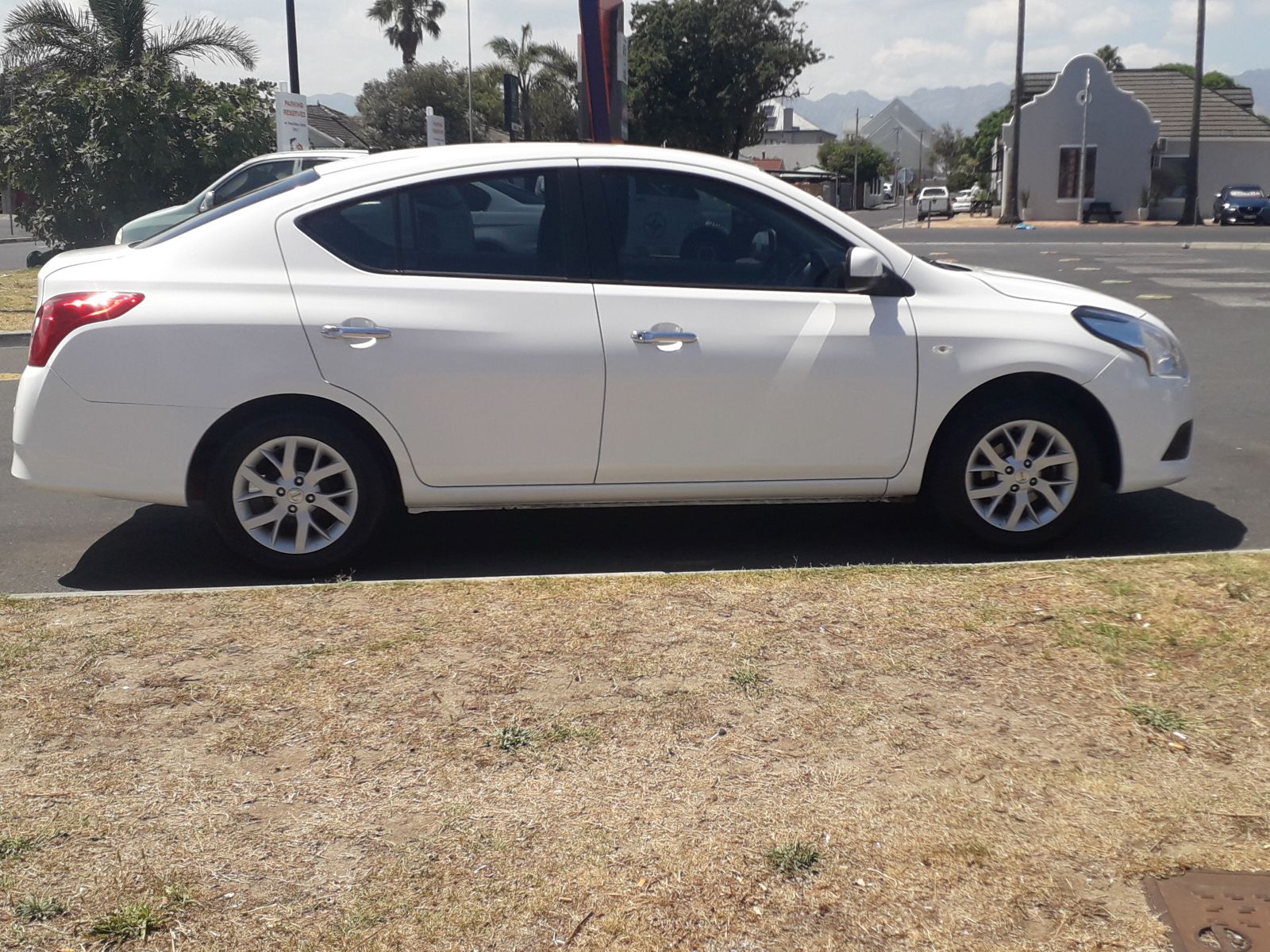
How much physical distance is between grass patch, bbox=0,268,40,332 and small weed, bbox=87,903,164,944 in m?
10.2

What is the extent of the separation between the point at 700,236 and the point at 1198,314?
11436mm

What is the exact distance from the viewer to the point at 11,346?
537 inches

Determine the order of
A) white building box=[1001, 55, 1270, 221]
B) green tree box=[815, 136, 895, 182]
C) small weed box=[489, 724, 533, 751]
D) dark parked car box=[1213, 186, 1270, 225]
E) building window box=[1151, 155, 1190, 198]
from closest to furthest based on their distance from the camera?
small weed box=[489, 724, 533, 751]
dark parked car box=[1213, 186, 1270, 225]
white building box=[1001, 55, 1270, 221]
building window box=[1151, 155, 1190, 198]
green tree box=[815, 136, 895, 182]

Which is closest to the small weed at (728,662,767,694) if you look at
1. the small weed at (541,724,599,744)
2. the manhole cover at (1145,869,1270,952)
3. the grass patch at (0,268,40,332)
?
the small weed at (541,724,599,744)

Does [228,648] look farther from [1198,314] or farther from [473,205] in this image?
[1198,314]

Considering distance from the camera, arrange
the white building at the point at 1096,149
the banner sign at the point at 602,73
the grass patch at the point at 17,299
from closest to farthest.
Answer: the grass patch at the point at 17,299, the banner sign at the point at 602,73, the white building at the point at 1096,149

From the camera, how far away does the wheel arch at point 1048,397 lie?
5633mm

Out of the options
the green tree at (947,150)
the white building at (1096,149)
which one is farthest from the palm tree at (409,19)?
the green tree at (947,150)

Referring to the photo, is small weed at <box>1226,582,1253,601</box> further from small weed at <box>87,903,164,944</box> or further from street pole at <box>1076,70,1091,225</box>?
street pole at <box>1076,70,1091,225</box>

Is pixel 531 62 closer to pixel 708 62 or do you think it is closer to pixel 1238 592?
pixel 708 62

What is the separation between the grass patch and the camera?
1472 cm

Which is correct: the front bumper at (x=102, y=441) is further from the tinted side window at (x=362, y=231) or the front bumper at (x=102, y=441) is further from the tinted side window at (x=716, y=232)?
the tinted side window at (x=716, y=232)

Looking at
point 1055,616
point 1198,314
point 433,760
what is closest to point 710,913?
point 433,760

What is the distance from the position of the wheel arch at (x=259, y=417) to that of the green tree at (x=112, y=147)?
17758 millimetres
